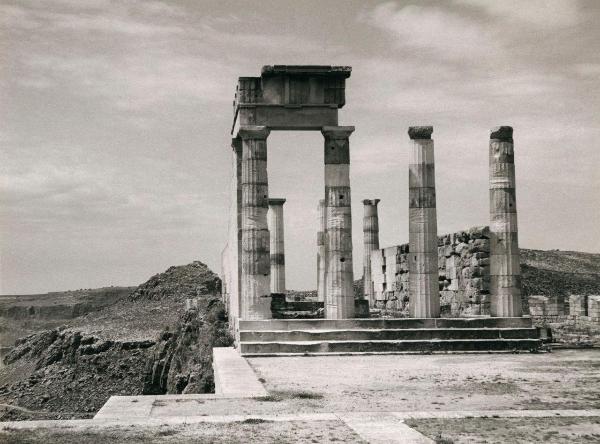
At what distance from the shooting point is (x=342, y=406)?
38.4 ft

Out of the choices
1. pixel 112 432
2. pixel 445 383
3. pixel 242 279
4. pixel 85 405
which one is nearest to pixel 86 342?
pixel 85 405

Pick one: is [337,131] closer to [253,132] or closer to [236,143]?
[253,132]

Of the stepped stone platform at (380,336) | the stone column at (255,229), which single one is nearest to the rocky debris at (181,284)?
the stone column at (255,229)

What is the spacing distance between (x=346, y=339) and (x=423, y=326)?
206 cm

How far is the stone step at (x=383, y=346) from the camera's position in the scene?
19.4m

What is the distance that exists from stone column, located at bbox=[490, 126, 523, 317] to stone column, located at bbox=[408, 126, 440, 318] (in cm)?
169

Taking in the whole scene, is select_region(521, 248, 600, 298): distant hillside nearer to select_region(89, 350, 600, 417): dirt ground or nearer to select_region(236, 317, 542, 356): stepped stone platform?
select_region(236, 317, 542, 356): stepped stone platform

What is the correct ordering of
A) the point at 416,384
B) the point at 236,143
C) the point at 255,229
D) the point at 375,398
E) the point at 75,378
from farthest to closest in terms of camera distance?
the point at 75,378 → the point at 236,143 → the point at 255,229 → the point at 416,384 → the point at 375,398

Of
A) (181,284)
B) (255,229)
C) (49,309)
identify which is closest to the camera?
(255,229)

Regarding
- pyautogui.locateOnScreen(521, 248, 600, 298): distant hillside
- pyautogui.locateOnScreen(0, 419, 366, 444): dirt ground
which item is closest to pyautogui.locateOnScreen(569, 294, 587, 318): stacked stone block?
pyautogui.locateOnScreen(521, 248, 600, 298): distant hillside

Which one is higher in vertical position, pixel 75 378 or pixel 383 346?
pixel 383 346

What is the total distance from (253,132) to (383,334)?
20.2 feet

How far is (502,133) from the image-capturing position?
2234 cm

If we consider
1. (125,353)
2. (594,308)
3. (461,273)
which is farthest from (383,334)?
(125,353)
